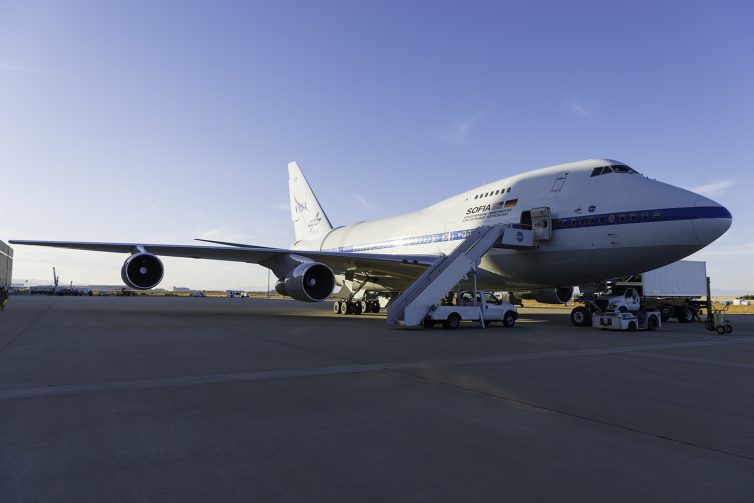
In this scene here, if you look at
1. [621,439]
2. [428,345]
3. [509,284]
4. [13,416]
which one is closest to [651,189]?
[509,284]

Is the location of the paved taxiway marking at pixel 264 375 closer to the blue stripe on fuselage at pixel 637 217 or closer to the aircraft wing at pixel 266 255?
the blue stripe on fuselage at pixel 637 217

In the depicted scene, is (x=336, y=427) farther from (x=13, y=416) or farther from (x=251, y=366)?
(x=251, y=366)

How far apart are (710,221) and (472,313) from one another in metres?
7.08

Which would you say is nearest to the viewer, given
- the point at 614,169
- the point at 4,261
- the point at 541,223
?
the point at 614,169

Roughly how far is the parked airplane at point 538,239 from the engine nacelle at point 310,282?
4 centimetres

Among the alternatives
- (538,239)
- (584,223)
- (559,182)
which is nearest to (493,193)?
(559,182)

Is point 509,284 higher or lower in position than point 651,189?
lower

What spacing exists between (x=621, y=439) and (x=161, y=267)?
17616 millimetres

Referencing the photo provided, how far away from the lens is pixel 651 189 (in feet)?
46.7

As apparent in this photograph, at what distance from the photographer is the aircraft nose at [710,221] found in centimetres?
1333

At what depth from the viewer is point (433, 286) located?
14.1 metres

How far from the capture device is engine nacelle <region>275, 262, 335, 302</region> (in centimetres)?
1716

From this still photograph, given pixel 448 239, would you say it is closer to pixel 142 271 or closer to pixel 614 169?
pixel 614 169

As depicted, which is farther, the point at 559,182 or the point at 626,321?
the point at 559,182
